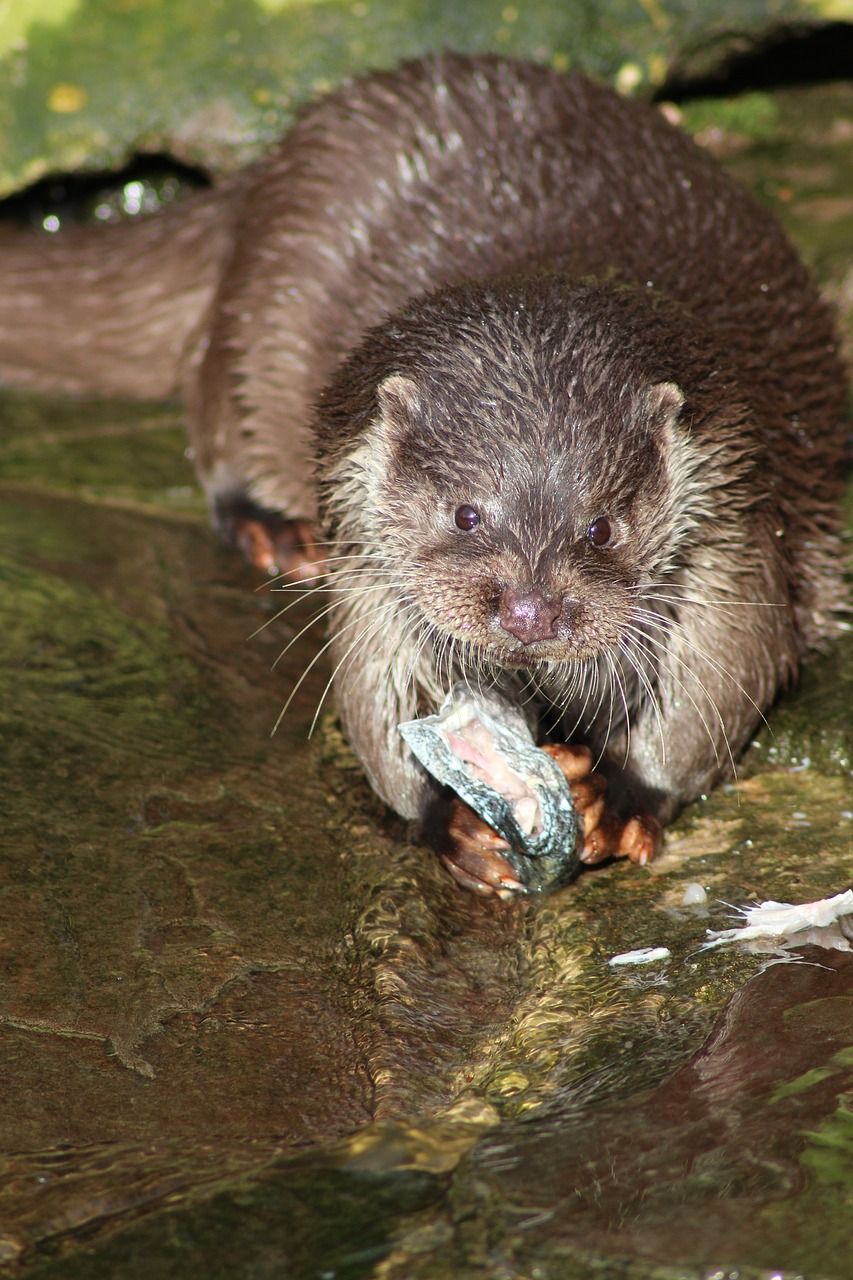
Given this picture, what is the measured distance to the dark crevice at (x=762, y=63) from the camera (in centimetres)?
464

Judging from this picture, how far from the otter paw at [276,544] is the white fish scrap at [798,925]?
1473mm

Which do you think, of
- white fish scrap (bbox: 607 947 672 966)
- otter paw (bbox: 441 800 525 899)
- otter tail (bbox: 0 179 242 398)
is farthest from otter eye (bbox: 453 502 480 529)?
otter tail (bbox: 0 179 242 398)

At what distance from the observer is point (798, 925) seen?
82.0 inches

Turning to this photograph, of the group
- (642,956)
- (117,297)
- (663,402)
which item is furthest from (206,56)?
(642,956)

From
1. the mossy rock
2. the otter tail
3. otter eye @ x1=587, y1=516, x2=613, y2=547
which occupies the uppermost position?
the mossy rock

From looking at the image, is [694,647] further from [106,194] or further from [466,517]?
[106,194]

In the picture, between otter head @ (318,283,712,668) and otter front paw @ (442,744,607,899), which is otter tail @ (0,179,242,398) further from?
otter front paw @ (442,744,607,899)

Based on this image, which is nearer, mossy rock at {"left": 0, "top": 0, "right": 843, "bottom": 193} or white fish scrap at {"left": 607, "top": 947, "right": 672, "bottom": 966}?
white fish scrap at {"left": 607, "top": 947, "right": 672, "bottom": 966}

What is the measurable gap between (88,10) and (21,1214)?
12.0 feet

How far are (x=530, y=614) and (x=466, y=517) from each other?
201 mm

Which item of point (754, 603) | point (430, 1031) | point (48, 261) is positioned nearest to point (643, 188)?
point (754, 603)

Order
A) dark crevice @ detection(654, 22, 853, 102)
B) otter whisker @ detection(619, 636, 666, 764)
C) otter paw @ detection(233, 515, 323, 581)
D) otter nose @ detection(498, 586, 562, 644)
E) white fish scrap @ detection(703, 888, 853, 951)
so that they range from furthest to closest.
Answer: dark crevice @ detection(654, 22, 853, 102)
otter paw @ detection(233, 515, 323, 581)
otter whisker @ detection(619, 636, 666, 764)
otter nose @ detection(498, 586, 562, 644)
white fish scrap @ detection(703, 888, 853, 951)

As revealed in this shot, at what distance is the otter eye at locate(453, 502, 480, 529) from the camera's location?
2260 mm

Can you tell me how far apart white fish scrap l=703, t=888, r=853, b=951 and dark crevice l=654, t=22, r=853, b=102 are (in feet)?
10.3
